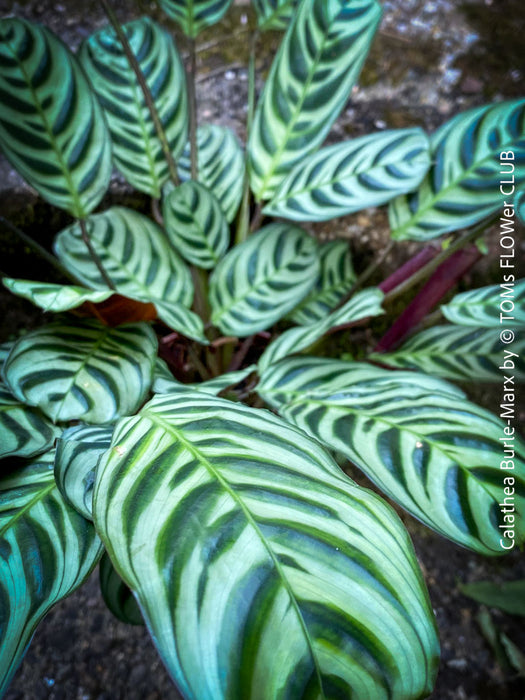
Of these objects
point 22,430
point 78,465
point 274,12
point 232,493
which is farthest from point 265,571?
point 274,12

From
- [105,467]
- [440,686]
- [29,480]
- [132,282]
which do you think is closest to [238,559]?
[105,467]

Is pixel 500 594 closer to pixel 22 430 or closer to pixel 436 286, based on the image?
pixel 436 286

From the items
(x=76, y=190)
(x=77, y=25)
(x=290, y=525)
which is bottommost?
(x=290, y=525)

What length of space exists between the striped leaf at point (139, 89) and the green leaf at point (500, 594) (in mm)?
1066

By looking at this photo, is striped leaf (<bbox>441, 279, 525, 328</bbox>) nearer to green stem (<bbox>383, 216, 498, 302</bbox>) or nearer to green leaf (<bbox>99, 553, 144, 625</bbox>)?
green stem (<bbox>383, 216, 498, 302</bbox>)

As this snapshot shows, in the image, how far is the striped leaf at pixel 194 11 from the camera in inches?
34.1

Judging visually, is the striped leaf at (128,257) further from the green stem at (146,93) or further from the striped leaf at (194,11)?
the striped leaf at (194,11)

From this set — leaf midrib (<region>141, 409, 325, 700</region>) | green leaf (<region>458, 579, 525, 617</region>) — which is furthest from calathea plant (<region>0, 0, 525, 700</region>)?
green leaf (<region>458, 579, 525, 617</region>)

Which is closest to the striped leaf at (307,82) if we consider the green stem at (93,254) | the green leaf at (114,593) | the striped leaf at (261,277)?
the striped leaf at (261,277)

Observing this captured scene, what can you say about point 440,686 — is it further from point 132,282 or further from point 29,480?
point 132,282

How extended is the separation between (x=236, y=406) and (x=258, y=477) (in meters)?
0.11

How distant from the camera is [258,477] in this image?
42 centimetres

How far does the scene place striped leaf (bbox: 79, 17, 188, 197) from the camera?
877 millimetres

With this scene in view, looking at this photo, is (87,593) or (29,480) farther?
(87,593)
